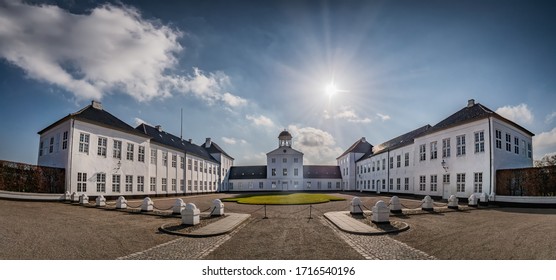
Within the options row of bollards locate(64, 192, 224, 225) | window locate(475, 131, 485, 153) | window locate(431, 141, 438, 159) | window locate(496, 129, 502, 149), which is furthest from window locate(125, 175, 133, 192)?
window locate(496, 129, 502, 149)

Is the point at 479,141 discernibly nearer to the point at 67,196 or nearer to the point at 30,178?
the point at 67,196

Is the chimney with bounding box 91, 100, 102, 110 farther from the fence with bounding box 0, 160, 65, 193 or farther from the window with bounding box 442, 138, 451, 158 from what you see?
the window with bounding box 442, 138, 451, 158

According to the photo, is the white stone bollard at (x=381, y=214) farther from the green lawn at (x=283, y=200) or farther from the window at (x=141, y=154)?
the window at (x=141, y=154)

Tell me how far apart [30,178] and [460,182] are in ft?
101

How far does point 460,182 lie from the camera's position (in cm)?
2223

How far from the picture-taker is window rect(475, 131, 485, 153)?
67.2 feet

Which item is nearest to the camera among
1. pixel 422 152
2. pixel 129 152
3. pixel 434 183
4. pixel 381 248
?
pixel 381 248

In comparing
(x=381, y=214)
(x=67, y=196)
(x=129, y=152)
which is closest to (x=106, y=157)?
(x=129, y=152)

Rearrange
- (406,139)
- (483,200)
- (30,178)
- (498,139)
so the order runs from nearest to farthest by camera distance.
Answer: (483,200), (30,178), (498,139), (406,139)

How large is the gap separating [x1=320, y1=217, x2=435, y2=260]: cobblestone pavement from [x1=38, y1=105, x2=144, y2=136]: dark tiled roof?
72.1 feet

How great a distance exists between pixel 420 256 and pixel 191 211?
733 cm

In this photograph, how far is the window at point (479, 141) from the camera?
20495 millimetres

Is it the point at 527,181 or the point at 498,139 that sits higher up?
the point at 498,139

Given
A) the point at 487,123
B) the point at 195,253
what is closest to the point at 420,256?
the point at 195,253
